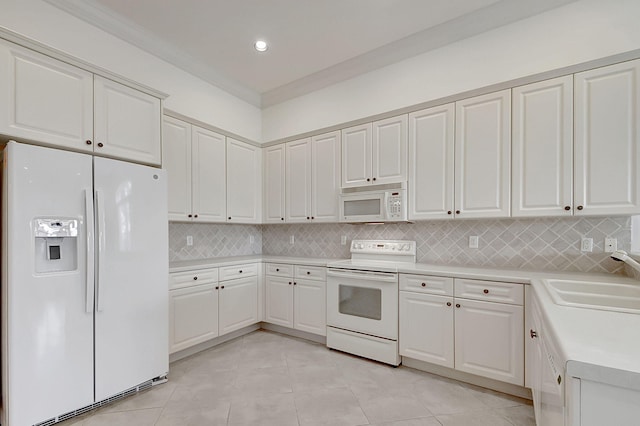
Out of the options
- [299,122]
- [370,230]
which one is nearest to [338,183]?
[370,230]

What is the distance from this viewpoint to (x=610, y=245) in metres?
2.29

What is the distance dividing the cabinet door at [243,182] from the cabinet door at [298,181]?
0.45 meters

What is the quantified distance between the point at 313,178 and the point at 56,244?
2424mm

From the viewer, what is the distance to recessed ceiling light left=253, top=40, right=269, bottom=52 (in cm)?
288

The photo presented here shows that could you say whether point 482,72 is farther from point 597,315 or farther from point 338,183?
point 597,315

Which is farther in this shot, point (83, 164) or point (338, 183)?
point (338, 183)

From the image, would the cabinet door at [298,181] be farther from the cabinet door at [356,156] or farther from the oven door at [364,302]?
the oven door at [364,302]

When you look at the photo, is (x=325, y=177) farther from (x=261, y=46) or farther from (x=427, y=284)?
(x=427, y=284)

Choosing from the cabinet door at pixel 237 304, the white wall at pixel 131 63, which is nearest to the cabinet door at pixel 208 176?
the white wall at pixel 131 63

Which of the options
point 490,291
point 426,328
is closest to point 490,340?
point 490,291

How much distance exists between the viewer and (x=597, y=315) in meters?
1.18

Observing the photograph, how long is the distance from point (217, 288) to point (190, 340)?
21.3 inches

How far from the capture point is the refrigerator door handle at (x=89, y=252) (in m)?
1.98

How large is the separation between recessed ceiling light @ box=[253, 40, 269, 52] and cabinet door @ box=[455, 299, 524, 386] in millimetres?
2953
